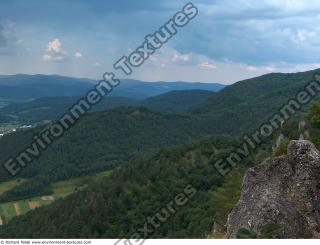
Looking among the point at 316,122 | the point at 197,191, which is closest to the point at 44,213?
the point at 197,191

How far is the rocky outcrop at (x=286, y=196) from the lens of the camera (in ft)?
43.0

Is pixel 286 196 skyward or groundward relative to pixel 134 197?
skyward

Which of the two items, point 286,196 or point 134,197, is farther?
point 134,197

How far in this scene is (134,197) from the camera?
120125mm

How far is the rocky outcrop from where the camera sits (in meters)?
13.1

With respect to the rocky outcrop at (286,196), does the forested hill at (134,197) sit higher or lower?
lower

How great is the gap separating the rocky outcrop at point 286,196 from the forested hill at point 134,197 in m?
73.8

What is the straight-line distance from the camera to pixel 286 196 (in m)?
14.6

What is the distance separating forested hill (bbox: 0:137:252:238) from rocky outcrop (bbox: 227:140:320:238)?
7381cm

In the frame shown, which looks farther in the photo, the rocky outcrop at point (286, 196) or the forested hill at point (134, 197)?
the forested hill at point (134, 197)

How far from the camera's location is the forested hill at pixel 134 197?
4247 inches

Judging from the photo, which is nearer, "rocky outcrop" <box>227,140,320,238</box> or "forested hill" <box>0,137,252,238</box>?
"rocky outcrop" <box>227,140,320,238</box>

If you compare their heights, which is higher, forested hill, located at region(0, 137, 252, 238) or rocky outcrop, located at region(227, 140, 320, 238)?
rocky outcrop, located at region(227, 140, 320, 238)

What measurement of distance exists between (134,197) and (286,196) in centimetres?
10749
